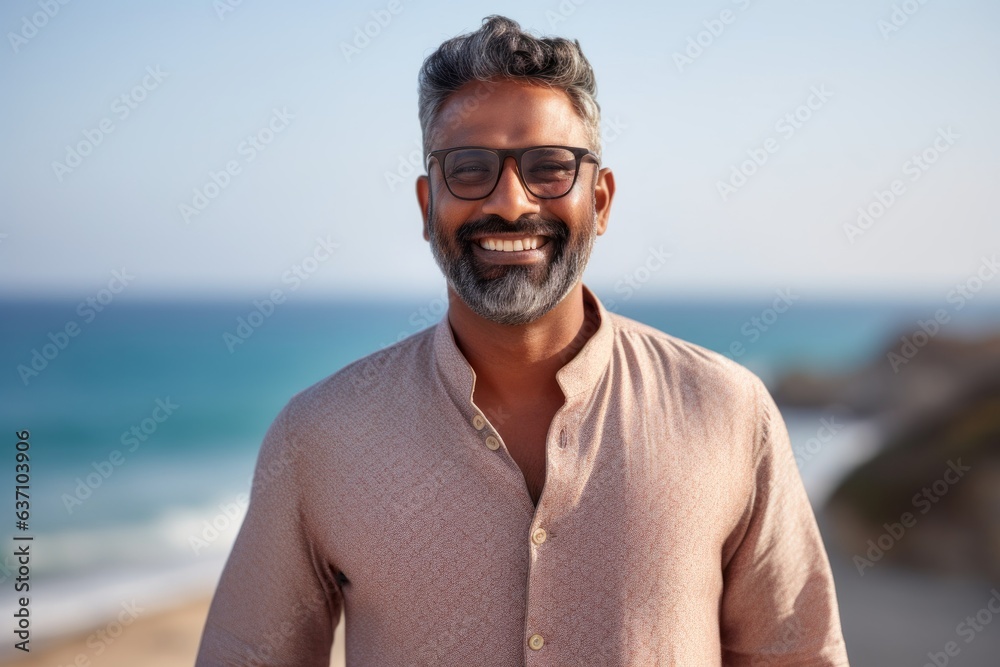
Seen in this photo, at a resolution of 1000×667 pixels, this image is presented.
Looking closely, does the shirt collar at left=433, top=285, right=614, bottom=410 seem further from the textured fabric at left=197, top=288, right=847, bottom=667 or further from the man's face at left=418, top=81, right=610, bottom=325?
the man's face at left=418, top=81, right=610, bottom=325

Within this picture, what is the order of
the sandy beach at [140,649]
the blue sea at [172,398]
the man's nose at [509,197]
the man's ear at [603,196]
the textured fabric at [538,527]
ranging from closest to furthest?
the textured fabric at [538,527] → the man's nose at [509,197] → the man's ear at [603,196] → the sandy beach at [140,649] → the blue sea at [172,398]

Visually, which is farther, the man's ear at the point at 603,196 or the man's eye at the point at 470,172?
the man's ear at the point at 603,196

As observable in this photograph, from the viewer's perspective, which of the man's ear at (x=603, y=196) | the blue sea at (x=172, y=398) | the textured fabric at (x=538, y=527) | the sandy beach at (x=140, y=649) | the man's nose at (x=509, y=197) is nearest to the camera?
the textured fabric at (x=538, y=527)

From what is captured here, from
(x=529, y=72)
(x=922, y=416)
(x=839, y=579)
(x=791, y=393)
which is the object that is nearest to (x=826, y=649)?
(x=529, y=72)

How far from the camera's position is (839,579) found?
8.22 meters

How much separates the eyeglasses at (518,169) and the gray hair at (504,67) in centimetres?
13

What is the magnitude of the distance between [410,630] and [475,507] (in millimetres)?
273

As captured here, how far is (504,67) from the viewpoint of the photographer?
1964 millimetres

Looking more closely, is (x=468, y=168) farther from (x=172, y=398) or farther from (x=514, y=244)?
(x=172, y=398)

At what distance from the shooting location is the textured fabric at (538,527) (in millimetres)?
1795

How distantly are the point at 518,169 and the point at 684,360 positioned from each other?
0.54 m

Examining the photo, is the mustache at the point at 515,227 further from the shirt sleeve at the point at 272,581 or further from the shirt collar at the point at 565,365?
the shirt sleeve at the point at 272,581

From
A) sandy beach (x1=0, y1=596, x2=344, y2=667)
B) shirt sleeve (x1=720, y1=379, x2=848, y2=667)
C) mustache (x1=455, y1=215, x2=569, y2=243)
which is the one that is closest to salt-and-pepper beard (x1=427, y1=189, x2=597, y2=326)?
mustache (x1=455, y1=215, x2=569, y2=243)

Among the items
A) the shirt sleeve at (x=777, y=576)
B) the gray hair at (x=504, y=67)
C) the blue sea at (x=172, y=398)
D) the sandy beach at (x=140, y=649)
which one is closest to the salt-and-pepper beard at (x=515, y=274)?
the gray hair at (x=504, y=67)
